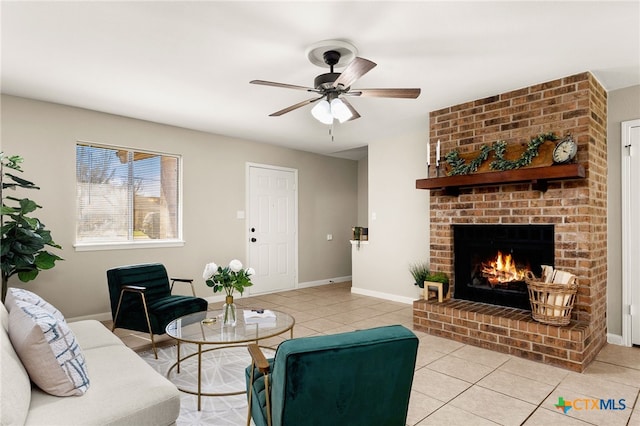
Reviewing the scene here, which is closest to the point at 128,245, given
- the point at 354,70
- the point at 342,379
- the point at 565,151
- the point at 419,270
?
the point at 354,70

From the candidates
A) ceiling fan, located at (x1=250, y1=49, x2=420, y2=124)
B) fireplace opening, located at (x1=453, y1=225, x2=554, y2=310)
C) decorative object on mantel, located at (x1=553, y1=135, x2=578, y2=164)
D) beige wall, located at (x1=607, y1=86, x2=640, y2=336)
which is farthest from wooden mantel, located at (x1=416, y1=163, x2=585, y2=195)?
ceiling fan, located at (x1=250, y1=49, x2=420, y2=124)

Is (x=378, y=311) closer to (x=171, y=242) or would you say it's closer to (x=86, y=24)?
(x=171, y=242)

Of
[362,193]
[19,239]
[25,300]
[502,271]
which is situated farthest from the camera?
[362,193]

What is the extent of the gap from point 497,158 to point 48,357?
370 centimetres

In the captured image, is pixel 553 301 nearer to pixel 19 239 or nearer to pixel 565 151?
pixel 565 151

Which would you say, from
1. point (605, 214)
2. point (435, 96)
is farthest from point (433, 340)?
point (435, 96)

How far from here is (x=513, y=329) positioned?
10.7 feet

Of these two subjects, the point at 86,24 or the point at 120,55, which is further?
the point at 120,55

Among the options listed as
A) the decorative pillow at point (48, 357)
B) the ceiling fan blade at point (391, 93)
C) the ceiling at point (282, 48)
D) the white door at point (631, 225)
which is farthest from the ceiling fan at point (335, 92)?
the white door at point (631, 225)

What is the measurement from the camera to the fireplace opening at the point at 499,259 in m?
3.55

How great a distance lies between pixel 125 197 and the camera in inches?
185

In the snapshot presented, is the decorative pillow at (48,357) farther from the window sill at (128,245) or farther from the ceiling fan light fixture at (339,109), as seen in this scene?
the window sill at (128,245)

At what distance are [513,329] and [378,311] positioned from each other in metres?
1.89

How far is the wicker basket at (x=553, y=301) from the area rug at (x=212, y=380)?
7.72 feet
